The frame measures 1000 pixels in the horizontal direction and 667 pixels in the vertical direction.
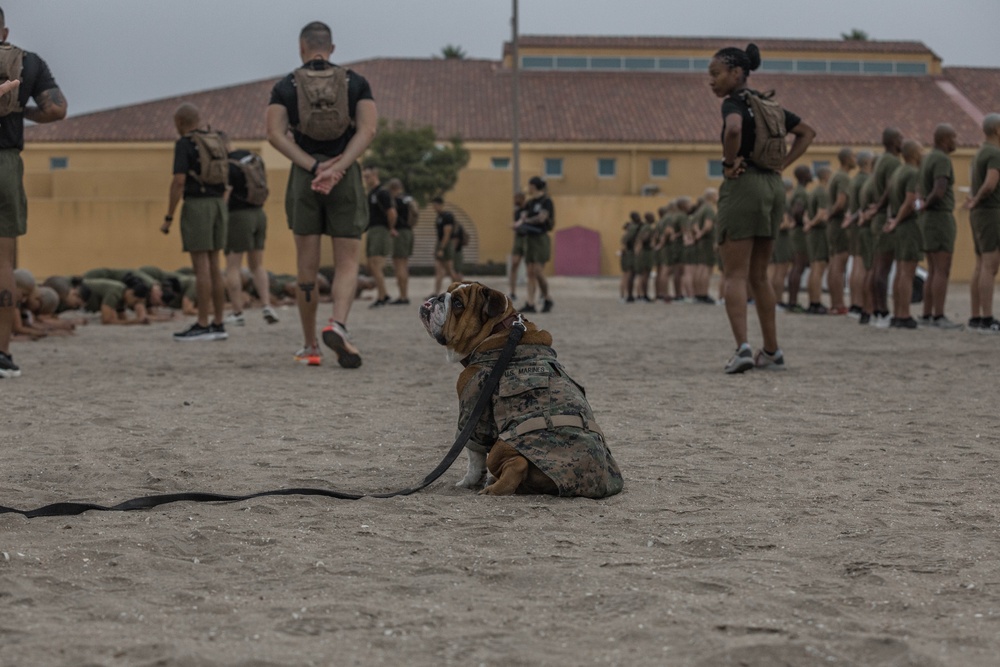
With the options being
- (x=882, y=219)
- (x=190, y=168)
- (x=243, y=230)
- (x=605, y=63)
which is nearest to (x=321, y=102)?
(x=190, y=168)

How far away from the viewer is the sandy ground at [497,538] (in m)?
2.81

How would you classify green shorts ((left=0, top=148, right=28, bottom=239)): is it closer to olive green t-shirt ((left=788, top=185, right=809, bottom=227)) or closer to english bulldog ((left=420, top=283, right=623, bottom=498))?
english bulldog ((left=420, top=283, right=623, bottom=498))

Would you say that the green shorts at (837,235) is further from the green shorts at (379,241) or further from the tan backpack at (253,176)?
the tan backpack at (253,176)

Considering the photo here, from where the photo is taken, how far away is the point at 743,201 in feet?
28.2

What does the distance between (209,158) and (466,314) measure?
26.0 ft

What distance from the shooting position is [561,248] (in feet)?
167

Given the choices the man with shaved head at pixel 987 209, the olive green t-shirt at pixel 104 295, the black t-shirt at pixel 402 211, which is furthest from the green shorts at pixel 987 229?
the black t-shirt at pixel 402 211

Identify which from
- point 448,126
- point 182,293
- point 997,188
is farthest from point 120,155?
point 997,188

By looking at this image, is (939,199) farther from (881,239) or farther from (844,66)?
(844,66)

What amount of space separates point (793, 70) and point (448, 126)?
57.7ft

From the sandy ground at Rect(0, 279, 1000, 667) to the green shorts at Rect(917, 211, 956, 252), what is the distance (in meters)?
5.50

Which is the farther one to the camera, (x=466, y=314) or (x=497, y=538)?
(x=466, y=314)

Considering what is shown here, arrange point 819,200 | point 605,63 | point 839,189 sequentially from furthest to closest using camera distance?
point 605,63 → point 819,200 → point 839,189

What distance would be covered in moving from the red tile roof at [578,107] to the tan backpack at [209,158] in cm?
4216
